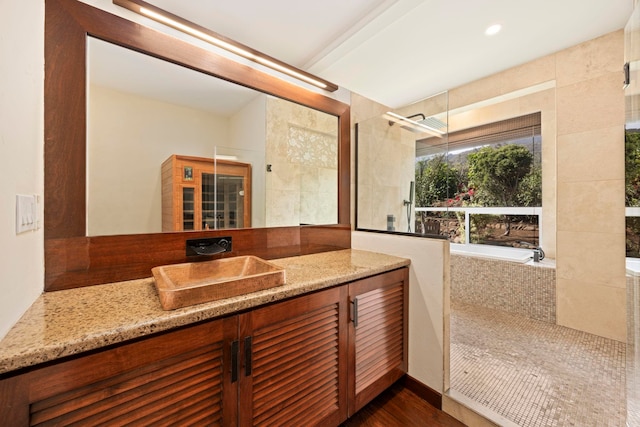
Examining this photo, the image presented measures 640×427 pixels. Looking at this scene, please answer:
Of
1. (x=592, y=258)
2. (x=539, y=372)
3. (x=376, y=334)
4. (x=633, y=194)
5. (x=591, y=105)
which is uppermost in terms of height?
(x=591, y=105)

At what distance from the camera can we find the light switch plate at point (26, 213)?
2.61 feet

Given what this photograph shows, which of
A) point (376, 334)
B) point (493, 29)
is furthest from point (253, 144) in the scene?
point (493, 29)

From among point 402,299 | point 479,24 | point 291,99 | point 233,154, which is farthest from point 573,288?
point 233,154

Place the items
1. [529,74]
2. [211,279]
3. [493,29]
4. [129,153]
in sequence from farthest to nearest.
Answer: [529,74]
[493,29]
[211,279]
[129,153]

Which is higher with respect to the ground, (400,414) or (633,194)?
(633,194)

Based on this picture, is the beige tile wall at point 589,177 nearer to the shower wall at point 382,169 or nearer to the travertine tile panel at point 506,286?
the travertine tile panel at point 506,286

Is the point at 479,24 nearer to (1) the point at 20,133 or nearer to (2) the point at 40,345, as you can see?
(1) the point at 20,133

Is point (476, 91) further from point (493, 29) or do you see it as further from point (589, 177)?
point (589, 177)

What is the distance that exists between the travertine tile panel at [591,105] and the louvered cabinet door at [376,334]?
221 centimetres

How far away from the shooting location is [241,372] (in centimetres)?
95

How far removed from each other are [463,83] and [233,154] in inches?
109

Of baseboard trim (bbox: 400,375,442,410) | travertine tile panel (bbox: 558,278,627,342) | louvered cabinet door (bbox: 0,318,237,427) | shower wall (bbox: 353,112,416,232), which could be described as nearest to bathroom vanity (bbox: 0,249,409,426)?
louvered cabinet door (bbox: 0,318,237,427)

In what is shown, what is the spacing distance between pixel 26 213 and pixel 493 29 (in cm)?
295

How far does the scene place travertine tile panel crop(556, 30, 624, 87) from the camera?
6.90ft
